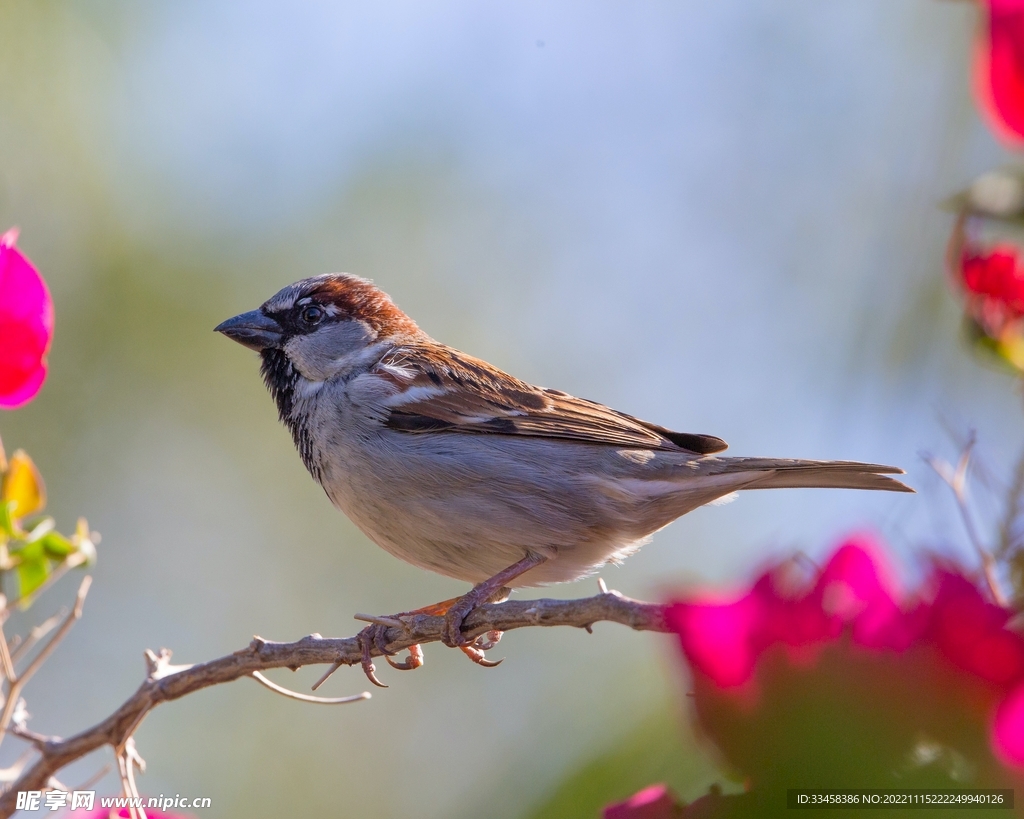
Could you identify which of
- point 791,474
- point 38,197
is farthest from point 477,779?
point 38,197

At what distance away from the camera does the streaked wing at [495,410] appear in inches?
137

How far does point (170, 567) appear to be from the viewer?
6.66 m

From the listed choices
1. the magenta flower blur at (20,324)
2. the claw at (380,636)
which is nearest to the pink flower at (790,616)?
the magenta flower blur at (20,324)

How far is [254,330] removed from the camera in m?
3.86

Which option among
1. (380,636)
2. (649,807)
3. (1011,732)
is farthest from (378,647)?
(1011,732)

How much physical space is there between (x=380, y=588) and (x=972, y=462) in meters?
5.52

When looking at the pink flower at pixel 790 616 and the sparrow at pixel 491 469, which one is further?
the sparrow at pixel 491 469

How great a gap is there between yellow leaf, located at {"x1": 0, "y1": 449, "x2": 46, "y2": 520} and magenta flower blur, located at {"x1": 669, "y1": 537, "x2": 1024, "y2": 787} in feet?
3.87

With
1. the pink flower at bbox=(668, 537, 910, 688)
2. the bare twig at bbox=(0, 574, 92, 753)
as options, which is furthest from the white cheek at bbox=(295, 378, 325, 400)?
the pink flower at bbox=(668, 537, 910, 688)

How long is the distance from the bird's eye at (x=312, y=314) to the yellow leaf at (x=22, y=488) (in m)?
2.29

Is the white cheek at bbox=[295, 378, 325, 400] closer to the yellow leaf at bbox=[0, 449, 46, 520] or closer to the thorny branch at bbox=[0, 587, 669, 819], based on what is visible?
the thorny branch at bbox=[0, 587, 669, 819]

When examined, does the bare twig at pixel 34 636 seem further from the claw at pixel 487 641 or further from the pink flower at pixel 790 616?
the claw at pixel 487 641

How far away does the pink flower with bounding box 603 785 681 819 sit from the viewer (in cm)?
113

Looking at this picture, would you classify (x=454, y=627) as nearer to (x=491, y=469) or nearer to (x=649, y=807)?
(x=491, y=469)
